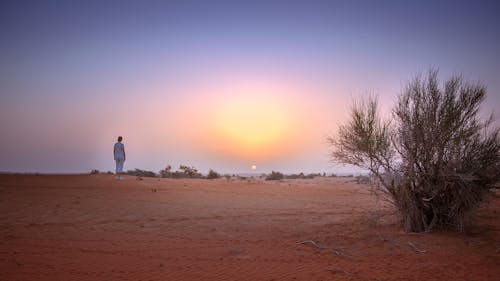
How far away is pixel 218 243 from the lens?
27.4ft

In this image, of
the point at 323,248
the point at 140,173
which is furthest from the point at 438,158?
the point at 140,173

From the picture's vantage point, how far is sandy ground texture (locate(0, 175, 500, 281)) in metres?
6.32

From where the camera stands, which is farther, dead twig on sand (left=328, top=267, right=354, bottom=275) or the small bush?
the small bush

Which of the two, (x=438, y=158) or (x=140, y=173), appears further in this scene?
(x=140, y=173)

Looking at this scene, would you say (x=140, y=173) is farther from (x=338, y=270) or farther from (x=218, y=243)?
(x=338, y=270)

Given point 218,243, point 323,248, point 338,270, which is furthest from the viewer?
point 218,243

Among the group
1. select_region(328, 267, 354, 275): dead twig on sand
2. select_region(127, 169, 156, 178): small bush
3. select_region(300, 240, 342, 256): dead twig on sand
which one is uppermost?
select_region(127, 169, 156, 178): small bush

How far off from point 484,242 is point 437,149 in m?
2.39

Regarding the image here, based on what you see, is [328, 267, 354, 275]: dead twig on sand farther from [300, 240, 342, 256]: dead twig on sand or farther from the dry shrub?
the dry shrub

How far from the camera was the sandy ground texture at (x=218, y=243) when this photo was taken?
20.7 feet

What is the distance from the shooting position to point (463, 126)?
28.5 feet

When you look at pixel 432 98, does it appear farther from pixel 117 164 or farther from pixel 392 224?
pixel 117 164

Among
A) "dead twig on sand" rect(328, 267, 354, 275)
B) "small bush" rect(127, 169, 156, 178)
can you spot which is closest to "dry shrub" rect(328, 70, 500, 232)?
"dead twig on sand" rect(328, 267, 354, 275)

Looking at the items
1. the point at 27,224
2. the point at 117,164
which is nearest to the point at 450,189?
the point at 27,224
